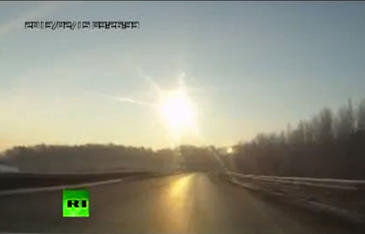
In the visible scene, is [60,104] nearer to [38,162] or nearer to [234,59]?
[38,162]

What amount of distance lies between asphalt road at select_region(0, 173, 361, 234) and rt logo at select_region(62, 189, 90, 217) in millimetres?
52

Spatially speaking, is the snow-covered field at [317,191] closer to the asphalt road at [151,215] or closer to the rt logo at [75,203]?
the asphalt road at [151,215]

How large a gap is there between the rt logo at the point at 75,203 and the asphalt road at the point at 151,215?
0.05 m

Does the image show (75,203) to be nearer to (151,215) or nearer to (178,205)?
(151,215)

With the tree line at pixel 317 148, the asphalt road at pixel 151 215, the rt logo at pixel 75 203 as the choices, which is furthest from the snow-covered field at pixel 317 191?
the rt logo at pixel 75 203

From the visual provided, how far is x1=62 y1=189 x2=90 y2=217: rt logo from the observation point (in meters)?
6.98

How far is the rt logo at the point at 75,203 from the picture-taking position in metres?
6.98

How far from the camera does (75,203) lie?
7027 mm

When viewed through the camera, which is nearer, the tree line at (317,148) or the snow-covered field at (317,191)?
the tree line at (317,148)

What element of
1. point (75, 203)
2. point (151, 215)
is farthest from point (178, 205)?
point (75, 203)

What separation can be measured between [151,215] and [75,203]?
2.57 ft

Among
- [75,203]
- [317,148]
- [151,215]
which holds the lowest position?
[151,215]

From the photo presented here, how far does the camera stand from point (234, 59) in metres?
6.92

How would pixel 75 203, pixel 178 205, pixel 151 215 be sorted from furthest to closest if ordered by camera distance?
pixel 178 205 < pixel 151 215 < pixel 75 203
